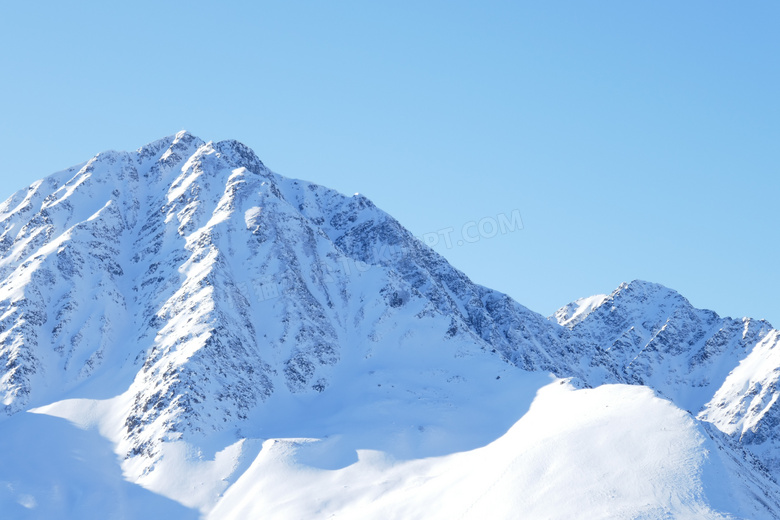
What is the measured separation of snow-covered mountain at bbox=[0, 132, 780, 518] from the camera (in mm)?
91688

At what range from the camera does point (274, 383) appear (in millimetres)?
133125

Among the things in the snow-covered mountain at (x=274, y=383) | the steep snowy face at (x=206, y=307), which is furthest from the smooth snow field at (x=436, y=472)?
the steep snowy face at (x=206, y=307)

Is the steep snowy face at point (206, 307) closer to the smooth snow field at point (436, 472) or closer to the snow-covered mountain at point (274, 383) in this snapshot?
the snow-covered mountain at point (274, 383)

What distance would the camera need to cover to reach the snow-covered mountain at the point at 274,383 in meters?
91.7

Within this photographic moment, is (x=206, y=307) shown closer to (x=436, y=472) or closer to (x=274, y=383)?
(x=274, y=383)

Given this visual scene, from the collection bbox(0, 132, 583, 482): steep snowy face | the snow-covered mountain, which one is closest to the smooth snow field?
the snow-covered mountain

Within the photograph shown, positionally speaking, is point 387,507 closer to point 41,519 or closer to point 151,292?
point 41,519

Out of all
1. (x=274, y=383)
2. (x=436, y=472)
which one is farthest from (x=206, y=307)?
(x=436, y=472)

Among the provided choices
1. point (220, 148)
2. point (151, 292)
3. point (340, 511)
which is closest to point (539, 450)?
point (340, 511)

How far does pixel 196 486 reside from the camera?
108312 mm

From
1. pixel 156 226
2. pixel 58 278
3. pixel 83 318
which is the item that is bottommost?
pixel 83 318

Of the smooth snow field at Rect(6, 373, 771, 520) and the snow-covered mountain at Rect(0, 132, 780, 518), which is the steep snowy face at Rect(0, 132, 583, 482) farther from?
the smooth snow field at Rect(6, 373, 771, 520)

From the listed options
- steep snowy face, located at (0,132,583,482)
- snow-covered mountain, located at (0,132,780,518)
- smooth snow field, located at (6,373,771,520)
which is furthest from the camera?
steep snowy face, located at (0,132,583,482)

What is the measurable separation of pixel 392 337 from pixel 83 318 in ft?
175
